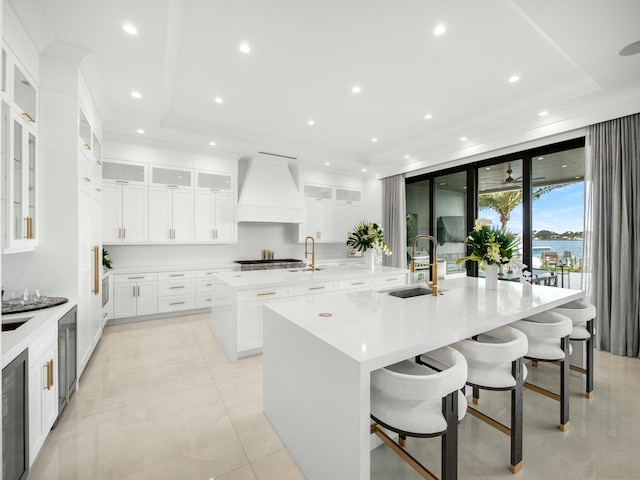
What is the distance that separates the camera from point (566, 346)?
204 cm

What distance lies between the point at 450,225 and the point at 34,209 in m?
5.58

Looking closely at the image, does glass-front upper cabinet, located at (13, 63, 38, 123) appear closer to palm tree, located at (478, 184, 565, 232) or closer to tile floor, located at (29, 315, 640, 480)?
tile floor, located at (29, 315, 640, 480)

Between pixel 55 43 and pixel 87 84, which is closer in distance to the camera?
pixel 55 43

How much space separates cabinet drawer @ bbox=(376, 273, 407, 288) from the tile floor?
1901 mm

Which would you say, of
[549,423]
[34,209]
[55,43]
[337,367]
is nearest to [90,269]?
[34,209]

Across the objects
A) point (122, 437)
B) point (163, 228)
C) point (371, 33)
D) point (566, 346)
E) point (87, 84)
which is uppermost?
point (371, 33)

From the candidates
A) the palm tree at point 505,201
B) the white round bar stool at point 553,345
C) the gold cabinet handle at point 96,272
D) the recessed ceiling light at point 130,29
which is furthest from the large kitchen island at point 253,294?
the palm tree at point 505,201

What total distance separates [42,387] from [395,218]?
18.8 feet

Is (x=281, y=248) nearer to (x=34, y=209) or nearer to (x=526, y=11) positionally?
(x=34, y=209)

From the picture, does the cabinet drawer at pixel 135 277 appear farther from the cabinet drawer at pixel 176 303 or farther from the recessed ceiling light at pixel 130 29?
the recessed ceiling light at pixel 130 29

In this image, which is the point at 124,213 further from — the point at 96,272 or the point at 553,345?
the point at 553,345

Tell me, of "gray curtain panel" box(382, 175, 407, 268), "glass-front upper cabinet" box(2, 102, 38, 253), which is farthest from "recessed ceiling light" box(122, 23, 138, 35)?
"gray curtain panel" box(382, 175, 407, 268)

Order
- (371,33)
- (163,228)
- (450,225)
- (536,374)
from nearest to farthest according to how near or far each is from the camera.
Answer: (371,33)
(536,374)
(163,228)
(450,225)

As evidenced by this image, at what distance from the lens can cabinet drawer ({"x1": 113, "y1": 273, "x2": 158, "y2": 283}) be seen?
14.2ft
